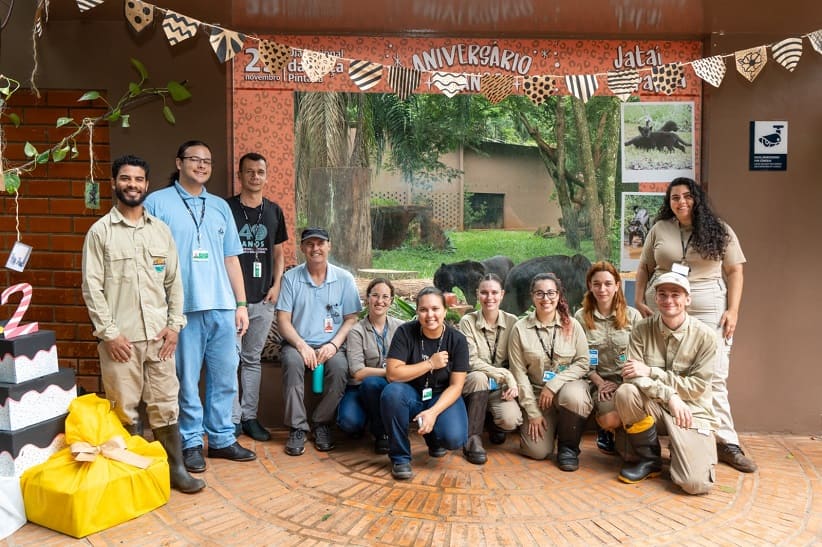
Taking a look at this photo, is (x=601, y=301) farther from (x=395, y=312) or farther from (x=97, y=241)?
(x=97, y=241)

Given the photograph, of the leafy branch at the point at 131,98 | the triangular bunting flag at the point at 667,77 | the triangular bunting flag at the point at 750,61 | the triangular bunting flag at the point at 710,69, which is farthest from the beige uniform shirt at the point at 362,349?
the triangular bunting flag at the point at 750,61

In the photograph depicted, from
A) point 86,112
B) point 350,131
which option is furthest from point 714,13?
point 86,112

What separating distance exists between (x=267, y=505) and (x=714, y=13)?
14.4 ft

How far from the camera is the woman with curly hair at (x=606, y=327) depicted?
14.5 ft

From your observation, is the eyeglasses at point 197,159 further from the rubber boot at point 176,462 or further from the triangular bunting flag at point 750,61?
the triangular bunting flag at point 750,61

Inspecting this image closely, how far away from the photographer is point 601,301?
4.54 meters

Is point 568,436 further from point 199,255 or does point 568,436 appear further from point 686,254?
point 199,255

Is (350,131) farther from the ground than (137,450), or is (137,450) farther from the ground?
(350,131)

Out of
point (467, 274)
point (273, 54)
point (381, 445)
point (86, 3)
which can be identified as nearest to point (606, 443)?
point (381, 445)

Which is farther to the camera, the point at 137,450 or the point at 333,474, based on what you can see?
the point at 333,474

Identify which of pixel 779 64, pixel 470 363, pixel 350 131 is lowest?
pixel 470 363

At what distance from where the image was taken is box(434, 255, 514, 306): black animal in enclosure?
17.6ft

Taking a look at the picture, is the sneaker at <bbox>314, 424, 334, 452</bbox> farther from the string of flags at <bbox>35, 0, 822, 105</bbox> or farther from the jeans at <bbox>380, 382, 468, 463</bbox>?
the string of flags at <bbox>35, 0, 822, 105</bbox>

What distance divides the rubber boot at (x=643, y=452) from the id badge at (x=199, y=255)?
2.85 metres
